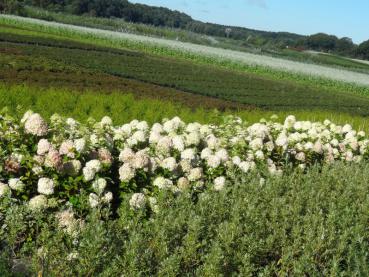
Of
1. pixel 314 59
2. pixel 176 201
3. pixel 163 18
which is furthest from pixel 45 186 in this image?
pixel 163 18

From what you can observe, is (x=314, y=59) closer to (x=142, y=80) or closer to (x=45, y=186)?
(x=142, y=80)

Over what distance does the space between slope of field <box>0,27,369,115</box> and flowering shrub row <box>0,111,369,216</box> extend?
897 centimetres

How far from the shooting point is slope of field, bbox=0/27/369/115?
1681 centimetres

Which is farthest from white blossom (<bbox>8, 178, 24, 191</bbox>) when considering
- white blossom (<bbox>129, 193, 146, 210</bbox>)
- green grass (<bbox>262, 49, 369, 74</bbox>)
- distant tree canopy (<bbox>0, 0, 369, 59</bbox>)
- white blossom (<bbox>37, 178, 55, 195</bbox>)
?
distant tree canopy (<bbox>0, 0, 369, 59</bbox>)

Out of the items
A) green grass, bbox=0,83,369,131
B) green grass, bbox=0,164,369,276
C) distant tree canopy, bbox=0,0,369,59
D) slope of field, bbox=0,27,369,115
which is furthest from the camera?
distant tree canopy, bbox=0,0,369,59

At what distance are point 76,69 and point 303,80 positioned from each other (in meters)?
23.0

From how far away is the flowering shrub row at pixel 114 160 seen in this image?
16.2 feet

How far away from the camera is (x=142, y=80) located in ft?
72.9

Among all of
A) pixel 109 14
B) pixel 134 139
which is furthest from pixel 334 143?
pixel 109 14

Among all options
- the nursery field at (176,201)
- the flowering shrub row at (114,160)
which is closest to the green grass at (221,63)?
the nursery field at (176,201)

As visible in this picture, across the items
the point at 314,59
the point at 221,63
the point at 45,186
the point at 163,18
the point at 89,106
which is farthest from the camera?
the point at 163,18

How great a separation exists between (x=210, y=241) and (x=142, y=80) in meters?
18.3

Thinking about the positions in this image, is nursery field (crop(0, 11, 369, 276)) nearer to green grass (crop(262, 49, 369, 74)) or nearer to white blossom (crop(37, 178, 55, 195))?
white blossom (crop(37, 178, 55, 195))

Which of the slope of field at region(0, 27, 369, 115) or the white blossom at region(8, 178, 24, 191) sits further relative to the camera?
the slope of field at region(0, 27, 369, 115)
